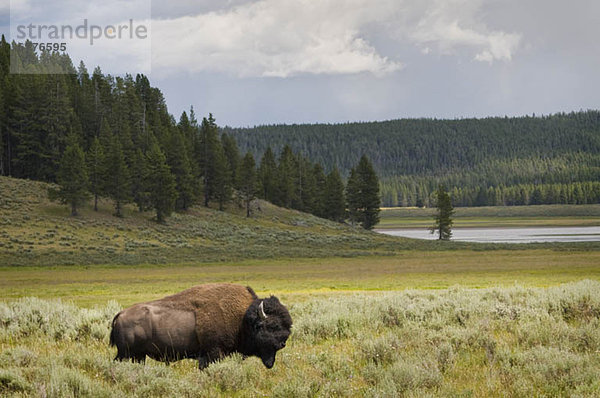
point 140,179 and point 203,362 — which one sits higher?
point 140,179

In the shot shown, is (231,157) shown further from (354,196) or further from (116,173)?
(116,173)

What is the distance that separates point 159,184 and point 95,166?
8.75m

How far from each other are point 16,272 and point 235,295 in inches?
1435

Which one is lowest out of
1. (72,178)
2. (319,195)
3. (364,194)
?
(364,194)

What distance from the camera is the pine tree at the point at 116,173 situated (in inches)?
2643

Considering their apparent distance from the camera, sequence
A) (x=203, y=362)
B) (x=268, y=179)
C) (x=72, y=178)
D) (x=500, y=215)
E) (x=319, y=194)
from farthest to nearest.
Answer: (x=500, y=215) → (x=319, y=194) → (x=268, y=179) → (x=72, y=178) → (x=203, y=362)

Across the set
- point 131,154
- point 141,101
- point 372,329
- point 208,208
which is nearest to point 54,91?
point 131,154

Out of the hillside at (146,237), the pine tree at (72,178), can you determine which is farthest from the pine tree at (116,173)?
the pine tree at (72,178)

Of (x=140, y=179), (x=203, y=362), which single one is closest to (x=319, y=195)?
(x=140, y=179)

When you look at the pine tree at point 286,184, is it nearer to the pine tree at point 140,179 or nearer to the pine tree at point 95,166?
the pine tree at point 140,179

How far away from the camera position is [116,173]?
67625mm

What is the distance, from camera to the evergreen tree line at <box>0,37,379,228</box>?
6775 cm

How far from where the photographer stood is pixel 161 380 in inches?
270

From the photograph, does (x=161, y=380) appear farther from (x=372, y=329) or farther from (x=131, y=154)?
(x=131, y=154)
